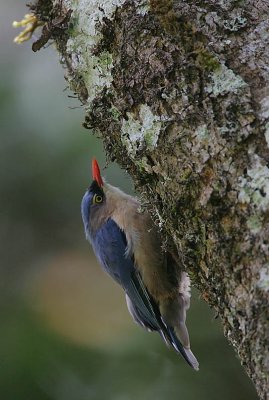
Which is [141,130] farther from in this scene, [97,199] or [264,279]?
[97,199]

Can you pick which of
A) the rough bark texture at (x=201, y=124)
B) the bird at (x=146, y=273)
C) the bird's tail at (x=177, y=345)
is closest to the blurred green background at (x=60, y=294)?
the bird at (x=146, y=273)

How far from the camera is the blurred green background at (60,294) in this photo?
14.5ft

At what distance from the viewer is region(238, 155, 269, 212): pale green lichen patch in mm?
1853

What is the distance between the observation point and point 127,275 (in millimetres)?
3838

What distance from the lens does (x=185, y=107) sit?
218cm

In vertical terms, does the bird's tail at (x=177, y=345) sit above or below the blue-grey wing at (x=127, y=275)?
below

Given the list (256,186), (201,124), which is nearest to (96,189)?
(201,124)

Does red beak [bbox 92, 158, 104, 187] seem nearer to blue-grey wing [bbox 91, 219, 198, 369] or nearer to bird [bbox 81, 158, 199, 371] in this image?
bird [bbox 81, 158, 199, 371]

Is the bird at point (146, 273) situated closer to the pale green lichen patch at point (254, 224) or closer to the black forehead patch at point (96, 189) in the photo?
the black forehead patch at point (96, 189)

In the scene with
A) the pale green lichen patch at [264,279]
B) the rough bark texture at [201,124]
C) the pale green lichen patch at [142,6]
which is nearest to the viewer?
the pale green lichen patch at [264,279]

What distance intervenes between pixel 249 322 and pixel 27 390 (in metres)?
2.75

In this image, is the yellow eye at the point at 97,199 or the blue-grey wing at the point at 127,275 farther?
the yellow eye at the point at 97,199

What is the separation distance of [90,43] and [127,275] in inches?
62.0

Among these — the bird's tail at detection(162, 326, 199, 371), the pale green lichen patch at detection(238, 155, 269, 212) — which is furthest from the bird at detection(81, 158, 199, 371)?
the pale green lichen patch at detection(238, 155, 269, 212)
